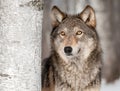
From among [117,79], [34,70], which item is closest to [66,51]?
[34,70]

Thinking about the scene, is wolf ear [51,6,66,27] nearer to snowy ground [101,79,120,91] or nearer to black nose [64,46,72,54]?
black nose [64,46,72,54]

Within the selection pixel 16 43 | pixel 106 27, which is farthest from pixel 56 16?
pixel 106 27

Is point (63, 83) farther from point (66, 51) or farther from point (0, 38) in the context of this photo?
point (0, 38)

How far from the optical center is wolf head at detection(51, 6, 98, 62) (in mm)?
5582

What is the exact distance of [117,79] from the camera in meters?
11.5

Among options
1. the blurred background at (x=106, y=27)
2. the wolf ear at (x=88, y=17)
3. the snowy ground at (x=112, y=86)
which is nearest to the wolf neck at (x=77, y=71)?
the wolf ear at (x=88, y=17)

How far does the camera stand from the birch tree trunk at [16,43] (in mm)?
3918

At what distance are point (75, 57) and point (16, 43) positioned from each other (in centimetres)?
196

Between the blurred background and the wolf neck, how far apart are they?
582 cm

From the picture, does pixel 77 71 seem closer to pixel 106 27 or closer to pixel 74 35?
pixel 74 35

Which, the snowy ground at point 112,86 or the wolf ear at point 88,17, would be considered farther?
the snowy ground at point 112,86

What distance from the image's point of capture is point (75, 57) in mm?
5824

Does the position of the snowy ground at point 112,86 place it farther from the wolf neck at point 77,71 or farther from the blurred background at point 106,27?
the wolf neck at point 77,71

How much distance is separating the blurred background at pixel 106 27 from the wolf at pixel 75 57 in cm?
581
